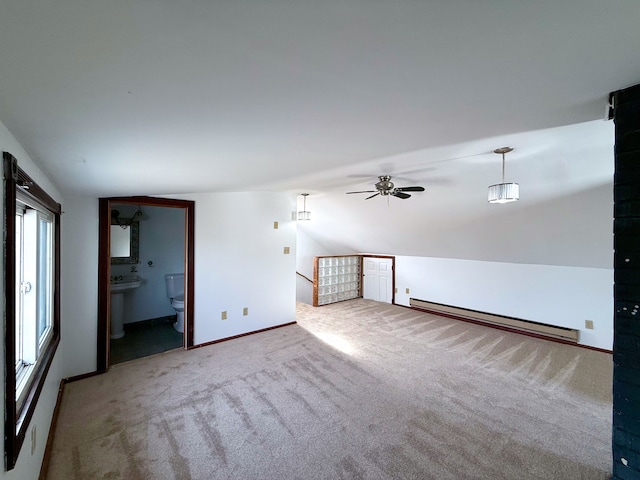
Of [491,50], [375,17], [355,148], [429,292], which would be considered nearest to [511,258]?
[429,292]

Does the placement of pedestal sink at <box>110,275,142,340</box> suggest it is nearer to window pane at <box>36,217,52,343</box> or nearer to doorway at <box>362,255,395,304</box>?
window pane at <box>36,217,52,343</box>

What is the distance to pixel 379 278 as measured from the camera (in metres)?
6.37

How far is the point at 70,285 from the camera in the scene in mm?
2902

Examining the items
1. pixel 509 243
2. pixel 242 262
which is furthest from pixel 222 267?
pixel 509 243

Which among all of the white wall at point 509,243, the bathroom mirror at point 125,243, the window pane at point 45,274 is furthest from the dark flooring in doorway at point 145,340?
the white wall at point 509,243

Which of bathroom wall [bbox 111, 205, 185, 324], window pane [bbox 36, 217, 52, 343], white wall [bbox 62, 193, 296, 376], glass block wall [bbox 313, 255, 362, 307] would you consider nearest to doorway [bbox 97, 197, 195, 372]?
white wall [bbox 62, 193, 296, 376]

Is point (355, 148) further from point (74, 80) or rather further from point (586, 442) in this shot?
point (586, 442)

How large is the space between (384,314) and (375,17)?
206 inches

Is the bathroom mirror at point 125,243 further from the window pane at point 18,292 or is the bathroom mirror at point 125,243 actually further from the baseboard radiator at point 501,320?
the baseboard radiator at point 501,320

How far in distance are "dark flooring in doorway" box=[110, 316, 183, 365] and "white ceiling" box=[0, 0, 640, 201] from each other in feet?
8.96

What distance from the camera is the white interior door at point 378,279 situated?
20.3 ft

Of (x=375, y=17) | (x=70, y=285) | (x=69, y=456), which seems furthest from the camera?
(x=70, y=285)

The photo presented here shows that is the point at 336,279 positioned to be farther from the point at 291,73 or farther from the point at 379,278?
the point at 291,73

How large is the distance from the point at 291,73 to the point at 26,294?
7.31 feet
